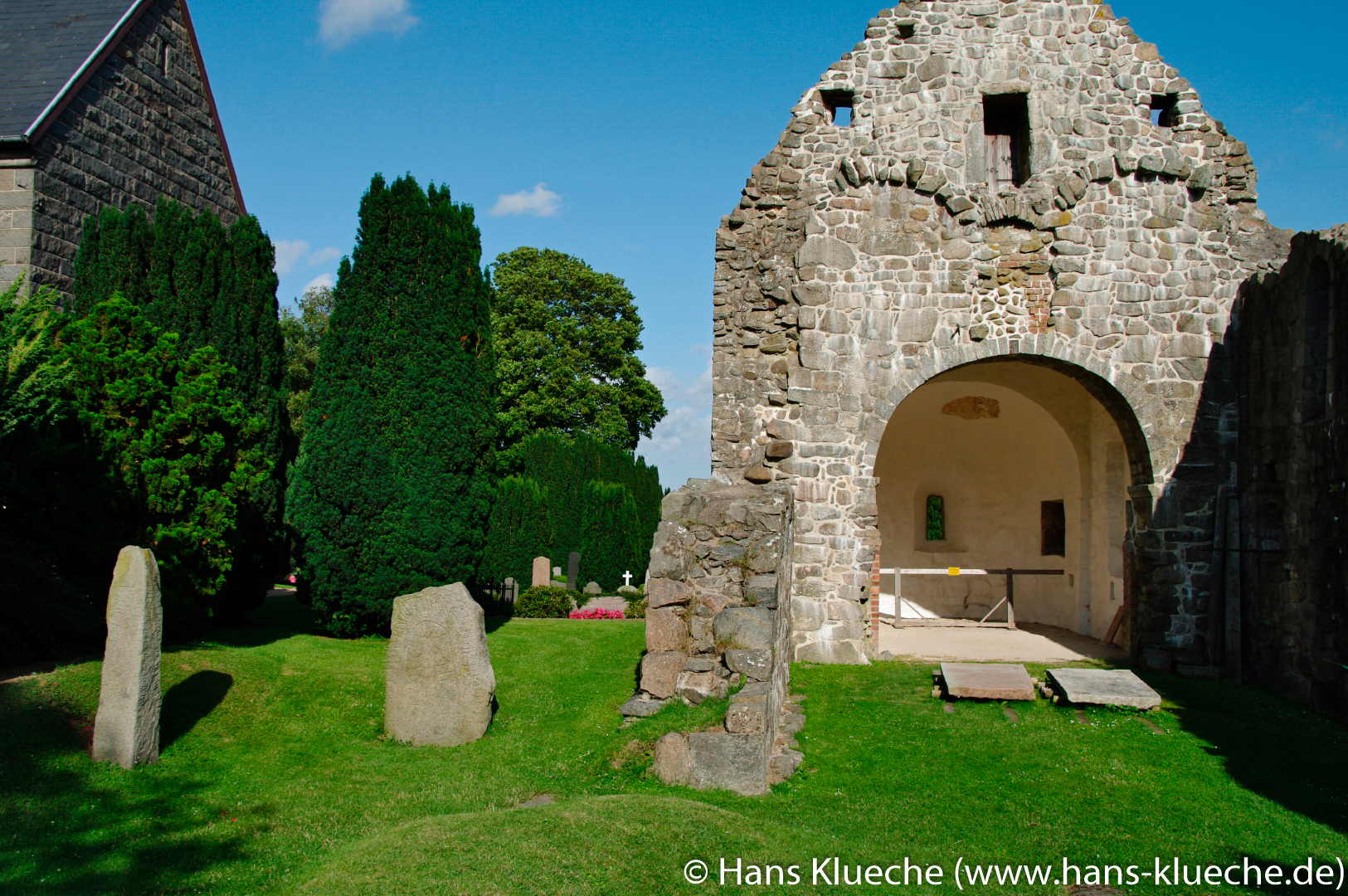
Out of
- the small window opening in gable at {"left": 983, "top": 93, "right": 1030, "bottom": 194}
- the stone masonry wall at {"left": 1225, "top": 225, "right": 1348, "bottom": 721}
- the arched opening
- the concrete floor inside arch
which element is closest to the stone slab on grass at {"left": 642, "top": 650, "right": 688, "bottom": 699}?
the stone masonry wall at {"left": 1225, "top": 225, "right": 1348, "bottom": 721}

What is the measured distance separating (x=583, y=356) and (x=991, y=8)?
65.3 ft

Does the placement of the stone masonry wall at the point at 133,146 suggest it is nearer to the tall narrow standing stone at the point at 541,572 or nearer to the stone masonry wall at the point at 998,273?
the tall narrow standing stone at the point at 541,572

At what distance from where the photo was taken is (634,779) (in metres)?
6.34

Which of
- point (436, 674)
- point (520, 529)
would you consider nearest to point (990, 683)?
point (436, 674)

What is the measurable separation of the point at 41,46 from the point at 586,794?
13.7 metres

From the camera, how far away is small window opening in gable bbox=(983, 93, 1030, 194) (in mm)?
Result: 11445

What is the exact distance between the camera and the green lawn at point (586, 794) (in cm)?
470

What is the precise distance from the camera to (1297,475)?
9.31m

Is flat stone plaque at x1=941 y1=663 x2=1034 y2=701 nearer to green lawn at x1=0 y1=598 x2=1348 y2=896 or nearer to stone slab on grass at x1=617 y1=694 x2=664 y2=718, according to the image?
green lawn at x1=0 y1=598 x2=1348 y2=896

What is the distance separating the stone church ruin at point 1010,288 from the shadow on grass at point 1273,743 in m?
1.12

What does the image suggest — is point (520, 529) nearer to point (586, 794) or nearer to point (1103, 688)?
point (1103, 688)

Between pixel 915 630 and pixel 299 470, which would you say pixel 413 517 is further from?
pixel 915 630

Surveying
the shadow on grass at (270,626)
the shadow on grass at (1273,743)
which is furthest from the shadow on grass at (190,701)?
the shadow on grass at (1273,743)

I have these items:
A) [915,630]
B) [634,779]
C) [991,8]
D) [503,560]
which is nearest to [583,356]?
[503,560]
